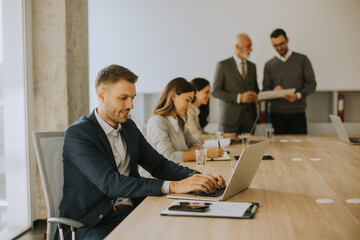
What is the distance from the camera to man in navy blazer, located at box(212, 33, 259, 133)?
4.62 m

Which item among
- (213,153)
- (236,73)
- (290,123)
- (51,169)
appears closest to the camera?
(51,169)

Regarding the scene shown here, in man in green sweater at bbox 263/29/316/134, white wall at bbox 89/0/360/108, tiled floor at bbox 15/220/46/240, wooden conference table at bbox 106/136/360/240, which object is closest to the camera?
wooden conference table at bbox 106/136/360/240

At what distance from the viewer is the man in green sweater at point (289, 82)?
4746 mm

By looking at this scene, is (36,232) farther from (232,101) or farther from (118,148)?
(232,101)

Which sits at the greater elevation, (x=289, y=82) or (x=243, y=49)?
(x=243, y=49)

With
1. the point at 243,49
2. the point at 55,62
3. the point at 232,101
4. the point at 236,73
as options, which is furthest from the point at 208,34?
the point at 55,62

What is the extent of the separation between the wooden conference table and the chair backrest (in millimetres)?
439

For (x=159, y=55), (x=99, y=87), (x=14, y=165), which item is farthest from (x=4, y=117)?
(x=159, y=55)

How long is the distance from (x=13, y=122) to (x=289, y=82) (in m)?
3.19

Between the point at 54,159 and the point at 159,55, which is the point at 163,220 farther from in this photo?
the point at 159,55

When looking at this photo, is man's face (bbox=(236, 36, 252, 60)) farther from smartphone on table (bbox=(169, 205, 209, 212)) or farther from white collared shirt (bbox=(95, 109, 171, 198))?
smartphone on table (bbox=(169, 205, 209, 212))

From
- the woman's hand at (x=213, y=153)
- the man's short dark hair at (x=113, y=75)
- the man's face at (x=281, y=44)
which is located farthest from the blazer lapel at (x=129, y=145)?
the man's face at (x=281, y=44)

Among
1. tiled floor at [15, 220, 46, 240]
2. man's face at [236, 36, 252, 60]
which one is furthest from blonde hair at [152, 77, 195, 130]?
man's face at [236, 36, 252, 60]

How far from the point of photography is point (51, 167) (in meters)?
1.69
